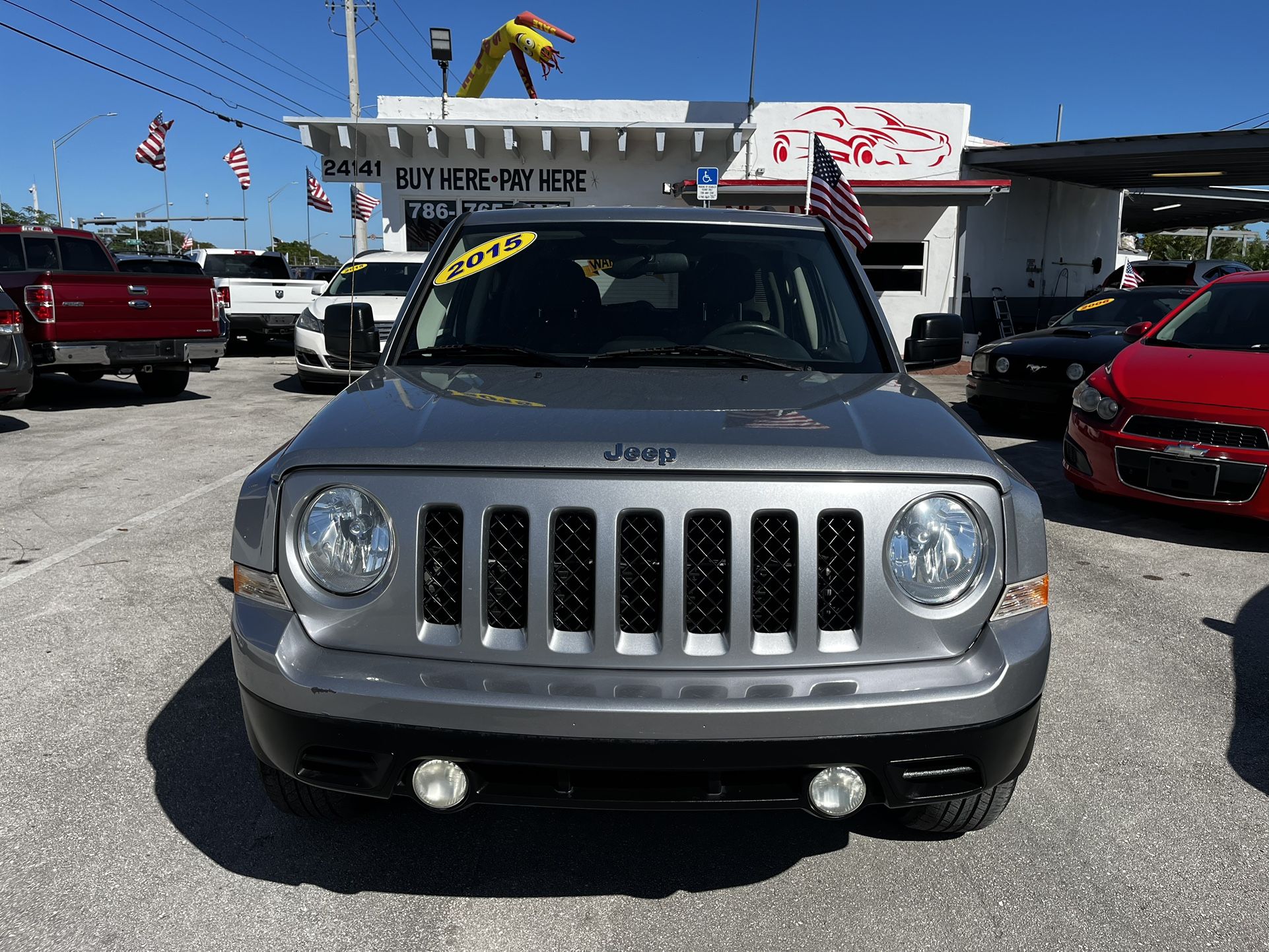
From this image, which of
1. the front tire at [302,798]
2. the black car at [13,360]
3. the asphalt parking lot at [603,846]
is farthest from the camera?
the black car at [13,360]

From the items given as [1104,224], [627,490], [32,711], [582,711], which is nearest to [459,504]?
[627,490]

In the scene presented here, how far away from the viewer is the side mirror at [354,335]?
3.77 metres

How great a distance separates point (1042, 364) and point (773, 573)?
823 cm

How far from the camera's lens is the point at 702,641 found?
2.14m

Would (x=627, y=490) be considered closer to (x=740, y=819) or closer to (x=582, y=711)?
(x=582, y=711)

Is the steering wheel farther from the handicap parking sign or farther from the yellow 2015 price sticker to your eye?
the handicap parking sign

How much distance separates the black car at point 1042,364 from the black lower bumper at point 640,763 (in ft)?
25.8

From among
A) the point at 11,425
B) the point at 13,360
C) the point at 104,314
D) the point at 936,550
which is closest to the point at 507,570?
the point at 936,550

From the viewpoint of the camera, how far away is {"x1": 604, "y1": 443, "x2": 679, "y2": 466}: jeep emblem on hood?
2139 millimetres

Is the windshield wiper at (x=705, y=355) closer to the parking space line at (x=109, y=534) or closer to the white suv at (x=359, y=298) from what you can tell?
the parking space line at (x=109, y=534)

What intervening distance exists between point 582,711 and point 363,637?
51 centimetres

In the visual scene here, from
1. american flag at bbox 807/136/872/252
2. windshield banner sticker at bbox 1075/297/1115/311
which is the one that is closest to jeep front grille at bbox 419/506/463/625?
windshield banner sticker at bbox 1075/297/1115/311

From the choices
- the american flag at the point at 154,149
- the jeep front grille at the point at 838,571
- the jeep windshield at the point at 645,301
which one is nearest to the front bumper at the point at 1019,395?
the jeep windshield at the point at 645,301

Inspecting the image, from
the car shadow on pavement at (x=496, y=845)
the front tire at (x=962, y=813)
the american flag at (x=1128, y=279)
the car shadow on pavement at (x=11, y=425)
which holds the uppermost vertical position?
the american flag at (x=1128, y=279)
